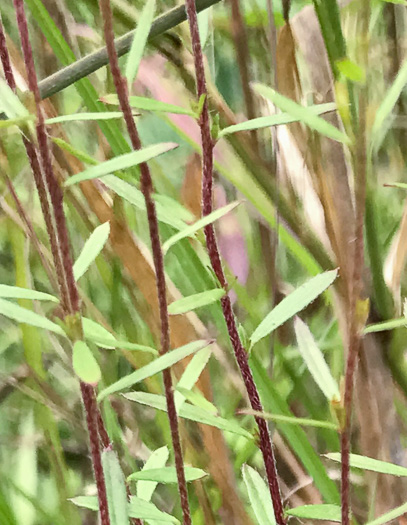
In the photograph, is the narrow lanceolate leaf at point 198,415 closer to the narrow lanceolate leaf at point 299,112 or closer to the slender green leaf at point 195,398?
the slender green leaf at point 195,398

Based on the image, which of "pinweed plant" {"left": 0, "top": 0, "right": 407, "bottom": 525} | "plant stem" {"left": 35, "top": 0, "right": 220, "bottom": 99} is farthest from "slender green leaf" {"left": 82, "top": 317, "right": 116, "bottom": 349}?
"plant stem" {"left": 35, "top": 0, "right": 220, "bottom": 99}

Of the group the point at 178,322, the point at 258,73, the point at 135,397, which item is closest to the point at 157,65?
the point at 258,73

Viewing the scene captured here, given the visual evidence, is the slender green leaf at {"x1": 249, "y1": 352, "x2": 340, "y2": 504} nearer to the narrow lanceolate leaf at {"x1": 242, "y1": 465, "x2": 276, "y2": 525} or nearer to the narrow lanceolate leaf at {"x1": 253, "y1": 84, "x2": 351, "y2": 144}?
the narrow lanceolate leaf at {"x1": 242, "y1": 465, "x2": 276, "y2": 525}

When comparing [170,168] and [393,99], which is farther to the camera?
[170,168]

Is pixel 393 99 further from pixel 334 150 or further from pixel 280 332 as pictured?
pixel 280 332

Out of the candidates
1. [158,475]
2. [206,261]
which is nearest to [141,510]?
[158,475]
